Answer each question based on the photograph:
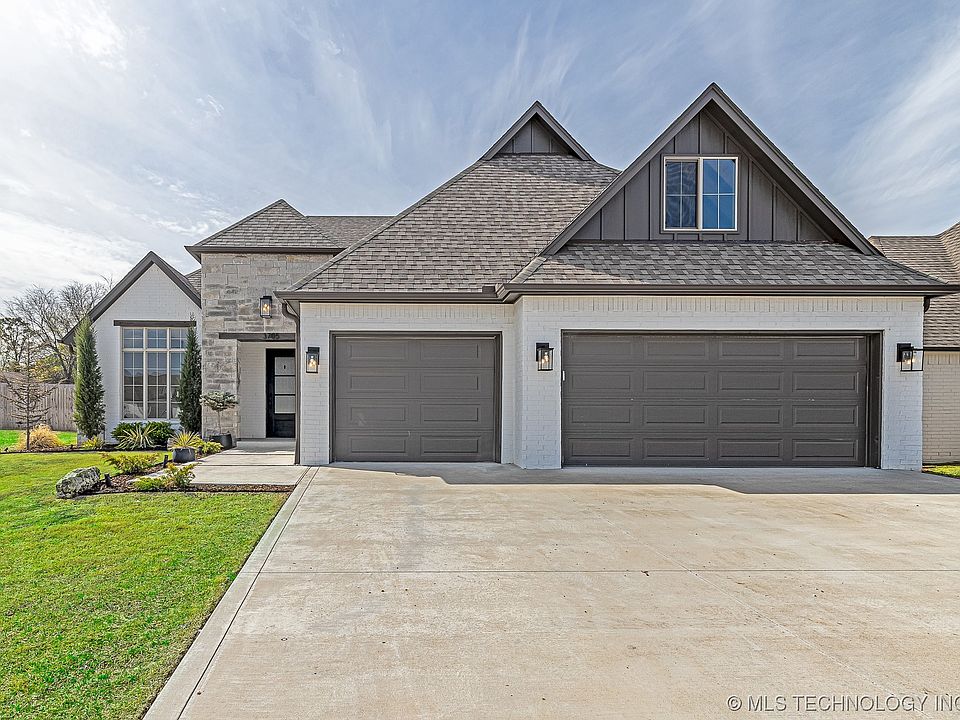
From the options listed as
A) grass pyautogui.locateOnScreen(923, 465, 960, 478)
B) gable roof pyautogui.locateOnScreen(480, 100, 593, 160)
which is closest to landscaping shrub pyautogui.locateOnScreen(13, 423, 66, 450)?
gable roof pyautogui.locateOnScreen(480, 100, 593, 160)

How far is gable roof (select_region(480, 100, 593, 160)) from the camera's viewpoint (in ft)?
40.7

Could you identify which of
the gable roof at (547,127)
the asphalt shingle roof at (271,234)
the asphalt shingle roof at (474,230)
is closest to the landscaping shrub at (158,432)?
the asphalt shingle roof at (271,234)

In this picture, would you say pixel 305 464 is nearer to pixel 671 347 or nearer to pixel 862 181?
pixel 671 347

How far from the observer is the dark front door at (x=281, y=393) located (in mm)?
13797

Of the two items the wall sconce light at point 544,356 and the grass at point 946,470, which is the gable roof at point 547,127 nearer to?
the wall sconce light at point 544,356

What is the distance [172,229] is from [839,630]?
23.1 metres

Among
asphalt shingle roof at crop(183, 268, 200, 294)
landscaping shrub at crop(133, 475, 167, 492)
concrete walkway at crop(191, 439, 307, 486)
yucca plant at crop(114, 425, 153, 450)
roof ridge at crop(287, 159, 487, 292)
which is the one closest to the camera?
landscaping shrub at crop(133, 475, 167, 492)

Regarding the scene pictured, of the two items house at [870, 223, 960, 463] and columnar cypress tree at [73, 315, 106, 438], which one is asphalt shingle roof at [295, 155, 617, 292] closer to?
house at [870, 223, 960, 463]

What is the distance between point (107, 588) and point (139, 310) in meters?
13.1

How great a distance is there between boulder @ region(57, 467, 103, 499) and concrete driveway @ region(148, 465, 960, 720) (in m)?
3.24

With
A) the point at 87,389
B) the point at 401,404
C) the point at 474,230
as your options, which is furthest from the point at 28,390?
the point at 474,230

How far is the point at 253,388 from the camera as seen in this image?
13.7 metres

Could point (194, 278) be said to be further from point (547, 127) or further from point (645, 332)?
point (645, 332)

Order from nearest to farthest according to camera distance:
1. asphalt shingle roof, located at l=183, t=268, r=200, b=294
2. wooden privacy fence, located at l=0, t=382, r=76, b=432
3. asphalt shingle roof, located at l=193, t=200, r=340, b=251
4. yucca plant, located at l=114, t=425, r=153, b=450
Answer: yucca plant, located at l=114, t=425, r=153, b=450, asphalt shingle roof, located at l=193, t=200, r=340, b=251, asphalt shingle roof, located at l=183, t=268, r=200, b=294, wooden privacy fence, located at l=0, t=382, r=76, b=432
